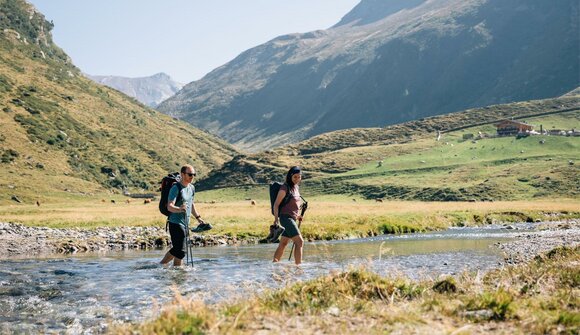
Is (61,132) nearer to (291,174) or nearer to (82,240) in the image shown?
(82,240)

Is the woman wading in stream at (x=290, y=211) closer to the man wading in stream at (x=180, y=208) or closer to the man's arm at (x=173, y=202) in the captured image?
the man wading in stream at (x=180, y=208)

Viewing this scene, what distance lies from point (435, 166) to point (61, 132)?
84631 mm

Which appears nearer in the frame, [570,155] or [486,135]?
[570,155]

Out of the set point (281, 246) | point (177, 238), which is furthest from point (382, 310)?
point (177, 238)

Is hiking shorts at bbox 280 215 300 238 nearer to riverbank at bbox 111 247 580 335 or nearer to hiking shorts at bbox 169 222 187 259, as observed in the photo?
hiking shorts at bbox 169 222 187 259

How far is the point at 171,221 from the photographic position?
18500 millimetres

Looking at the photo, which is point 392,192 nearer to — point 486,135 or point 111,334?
point 486,135

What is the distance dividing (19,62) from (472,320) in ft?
549

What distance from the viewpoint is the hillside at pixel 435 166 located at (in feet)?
360

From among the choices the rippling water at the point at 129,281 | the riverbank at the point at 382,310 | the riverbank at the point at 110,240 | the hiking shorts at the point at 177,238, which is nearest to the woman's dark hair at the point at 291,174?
the rippling water at the point at 129,281

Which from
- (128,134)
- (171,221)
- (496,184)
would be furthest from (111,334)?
(128,134)

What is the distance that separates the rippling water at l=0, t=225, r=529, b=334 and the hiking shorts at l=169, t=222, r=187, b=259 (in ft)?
1.86

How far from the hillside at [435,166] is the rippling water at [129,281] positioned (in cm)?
8509

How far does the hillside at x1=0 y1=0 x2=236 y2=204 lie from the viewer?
368 ft
